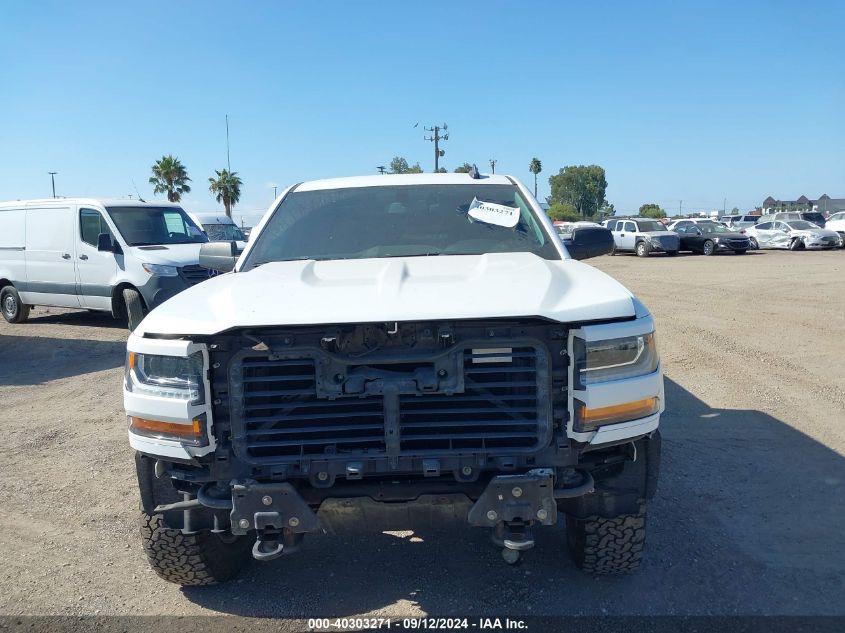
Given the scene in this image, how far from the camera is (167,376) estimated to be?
2645mm

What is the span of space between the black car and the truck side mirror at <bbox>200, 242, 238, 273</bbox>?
81.7ft

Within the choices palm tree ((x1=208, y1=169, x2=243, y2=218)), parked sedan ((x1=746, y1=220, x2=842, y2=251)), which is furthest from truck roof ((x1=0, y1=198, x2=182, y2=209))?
palm tree ((x1=208, y1=169, x2=243, y2=218))

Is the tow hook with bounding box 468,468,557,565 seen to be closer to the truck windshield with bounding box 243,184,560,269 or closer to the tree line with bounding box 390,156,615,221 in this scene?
the truck windshield with bounding box 243,184,560,269

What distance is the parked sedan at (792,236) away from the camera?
90.2ft

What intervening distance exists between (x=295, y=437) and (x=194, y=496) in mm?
536

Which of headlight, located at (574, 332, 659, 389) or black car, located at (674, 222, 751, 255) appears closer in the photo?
headlight, located at (574, 332, 659, 389)

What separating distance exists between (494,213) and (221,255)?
176 cm

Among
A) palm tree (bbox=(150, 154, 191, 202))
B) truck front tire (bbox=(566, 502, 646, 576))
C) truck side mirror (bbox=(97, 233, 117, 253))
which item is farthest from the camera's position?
palm tree (bbox=(150, 154, 191, 202))

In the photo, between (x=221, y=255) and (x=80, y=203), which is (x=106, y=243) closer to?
(x=80, y=203)

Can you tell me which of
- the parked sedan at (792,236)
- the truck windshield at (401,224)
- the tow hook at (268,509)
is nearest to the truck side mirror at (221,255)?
the truck windshield at (401,224)

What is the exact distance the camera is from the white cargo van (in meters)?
10.5

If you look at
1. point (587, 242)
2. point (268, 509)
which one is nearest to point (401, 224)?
point (587, 242)

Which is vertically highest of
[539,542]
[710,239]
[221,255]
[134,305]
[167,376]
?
[221,255]

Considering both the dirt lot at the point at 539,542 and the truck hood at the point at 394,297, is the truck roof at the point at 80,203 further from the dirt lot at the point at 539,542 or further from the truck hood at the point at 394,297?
the truck hood at the point at 394,297
